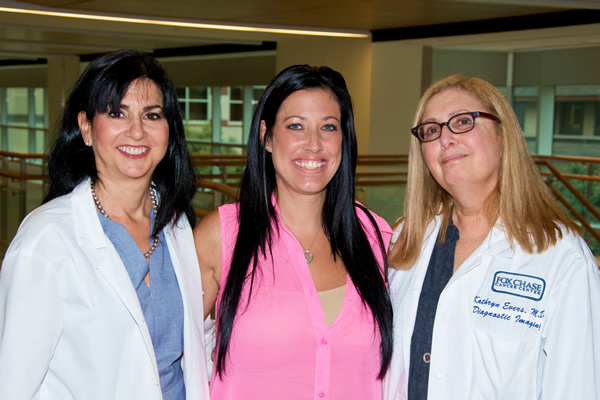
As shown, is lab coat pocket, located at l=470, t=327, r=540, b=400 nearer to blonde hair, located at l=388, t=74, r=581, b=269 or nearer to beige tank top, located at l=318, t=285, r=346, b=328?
blonde hair, located at l=388, t=74, r=581, b=269

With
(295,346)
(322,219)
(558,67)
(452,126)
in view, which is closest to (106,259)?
(295,346)

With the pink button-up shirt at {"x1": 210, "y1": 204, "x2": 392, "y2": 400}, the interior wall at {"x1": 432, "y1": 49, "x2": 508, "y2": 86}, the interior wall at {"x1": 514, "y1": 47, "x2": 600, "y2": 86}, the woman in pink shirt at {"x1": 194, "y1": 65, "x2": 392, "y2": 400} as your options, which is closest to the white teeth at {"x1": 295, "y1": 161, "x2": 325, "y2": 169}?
the woman in pink shirt at {"x1": 194, "y1": 65, "x2": 392, "y2": 400}

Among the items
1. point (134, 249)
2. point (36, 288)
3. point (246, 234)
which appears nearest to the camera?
point (36, 288)

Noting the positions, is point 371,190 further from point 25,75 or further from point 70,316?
point 25,75

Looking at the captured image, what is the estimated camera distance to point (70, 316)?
171 centimetres

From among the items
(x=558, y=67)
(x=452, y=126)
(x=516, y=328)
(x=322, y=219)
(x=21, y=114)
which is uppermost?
(x=558, y=67)

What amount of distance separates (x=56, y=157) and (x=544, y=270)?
1.66m

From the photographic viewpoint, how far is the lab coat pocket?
1.84 metres

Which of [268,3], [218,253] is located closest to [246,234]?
[218,253]

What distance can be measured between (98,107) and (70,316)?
0.67 metres

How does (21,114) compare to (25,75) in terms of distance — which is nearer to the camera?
(25,75)

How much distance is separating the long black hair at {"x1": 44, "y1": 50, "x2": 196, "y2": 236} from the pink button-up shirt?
468mm

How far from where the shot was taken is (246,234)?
7.22ft

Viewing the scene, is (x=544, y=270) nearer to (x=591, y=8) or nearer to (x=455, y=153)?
(x=455, y=153)
